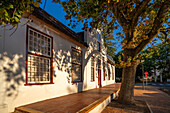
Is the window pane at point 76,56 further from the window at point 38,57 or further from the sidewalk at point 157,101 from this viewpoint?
the sidewalk at point 157,101

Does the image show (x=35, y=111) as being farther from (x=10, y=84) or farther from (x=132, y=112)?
(x=132, y=112)

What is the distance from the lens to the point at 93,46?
40.3 ft

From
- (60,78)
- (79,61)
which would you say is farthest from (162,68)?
(60,78)

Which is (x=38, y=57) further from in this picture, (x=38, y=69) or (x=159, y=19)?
(x=159, y=19)

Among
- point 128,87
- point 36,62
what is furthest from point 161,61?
point 36,62

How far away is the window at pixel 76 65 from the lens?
28.9ft

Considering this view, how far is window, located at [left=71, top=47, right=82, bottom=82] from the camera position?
28.9 ft

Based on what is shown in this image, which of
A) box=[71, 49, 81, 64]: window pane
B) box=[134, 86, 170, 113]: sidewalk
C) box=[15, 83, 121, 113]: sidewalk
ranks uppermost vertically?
box=[71, 49, 81, 64]: window pane

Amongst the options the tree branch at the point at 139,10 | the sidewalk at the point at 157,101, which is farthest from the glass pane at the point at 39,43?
the sidewalk at the point at 157,101

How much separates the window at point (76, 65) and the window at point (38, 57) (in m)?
2.69

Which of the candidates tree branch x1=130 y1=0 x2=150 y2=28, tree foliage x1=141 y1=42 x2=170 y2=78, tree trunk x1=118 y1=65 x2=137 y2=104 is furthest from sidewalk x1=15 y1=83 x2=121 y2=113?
tree foliage x1=141 y1=42 x2=170 y2=78

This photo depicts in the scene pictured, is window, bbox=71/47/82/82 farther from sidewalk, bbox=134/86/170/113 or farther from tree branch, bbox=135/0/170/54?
sidewalk, bbox=134/86/170/113

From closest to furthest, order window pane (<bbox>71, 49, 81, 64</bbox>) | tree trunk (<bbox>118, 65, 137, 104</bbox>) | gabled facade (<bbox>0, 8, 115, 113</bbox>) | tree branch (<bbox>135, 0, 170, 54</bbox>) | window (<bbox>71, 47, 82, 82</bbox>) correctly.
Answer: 1. gabled facade (<bbox>0, 8, 115, 113</bbox>)
2. tree branch (<bbox>135, 0, 170, 54</bbox>)
3. tree trunk (<bbox>118, 65, 137, 104</bbox>)
4. window (<bbox>71, 47, 82, 82</bbox>)
5. window pane (<bbox>71, 49, 81, 64</bbox>)

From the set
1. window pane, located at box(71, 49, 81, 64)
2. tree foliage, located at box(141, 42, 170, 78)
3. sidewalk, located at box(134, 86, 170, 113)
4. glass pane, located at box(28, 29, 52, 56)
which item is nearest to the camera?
glass pane, located at box(28, 29, 52, 56)
